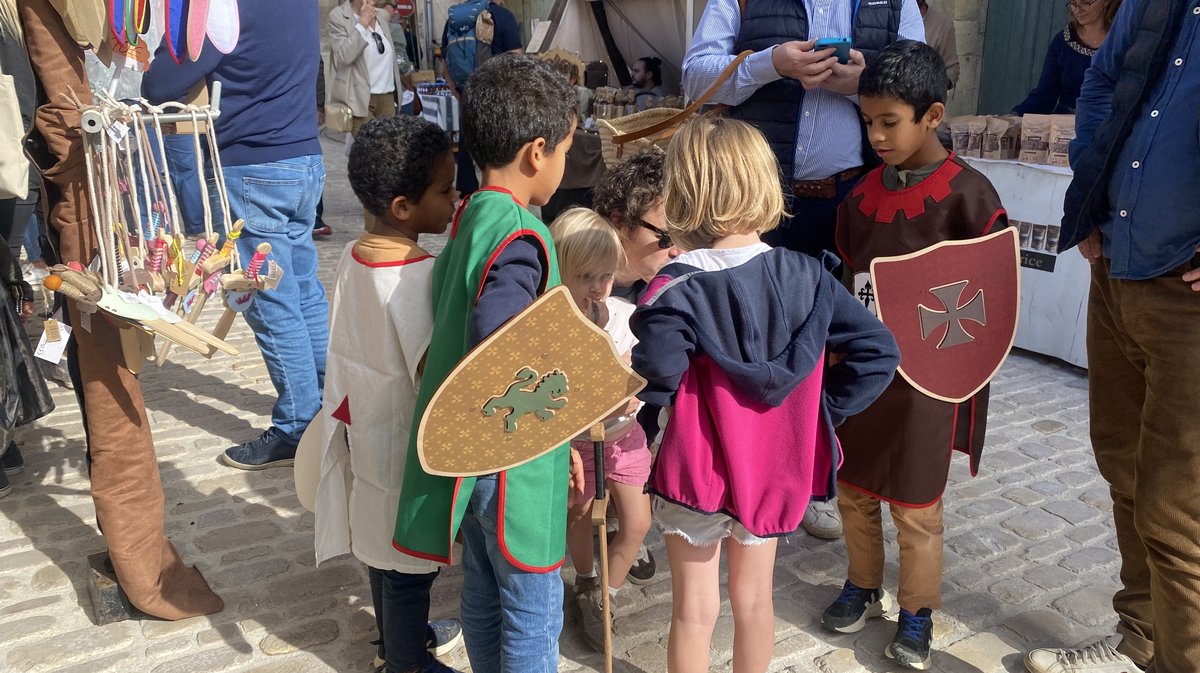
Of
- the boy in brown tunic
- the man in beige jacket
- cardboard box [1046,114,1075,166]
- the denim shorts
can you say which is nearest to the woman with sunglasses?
the boy in brown tunic

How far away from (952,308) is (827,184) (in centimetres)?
75

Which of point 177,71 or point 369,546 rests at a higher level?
point 177,71

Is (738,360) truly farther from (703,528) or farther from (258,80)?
(258,80)

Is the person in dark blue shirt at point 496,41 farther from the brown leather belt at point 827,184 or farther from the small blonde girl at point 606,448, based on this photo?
the small blonde girl at point 606,448

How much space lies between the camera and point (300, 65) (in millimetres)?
3857

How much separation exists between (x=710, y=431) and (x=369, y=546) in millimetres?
894

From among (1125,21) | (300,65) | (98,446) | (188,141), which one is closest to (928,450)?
(1125,21)

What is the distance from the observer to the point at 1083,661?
253 centimetres

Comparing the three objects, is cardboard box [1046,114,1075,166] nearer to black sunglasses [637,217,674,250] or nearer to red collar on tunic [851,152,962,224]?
red collar on tunic [851,152,962,224]

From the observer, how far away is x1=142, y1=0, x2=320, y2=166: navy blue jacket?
11.5 ft

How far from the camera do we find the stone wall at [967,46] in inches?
255

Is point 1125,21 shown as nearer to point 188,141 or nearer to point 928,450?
point 928,450

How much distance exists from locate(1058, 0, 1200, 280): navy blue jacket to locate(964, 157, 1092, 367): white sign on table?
9.44 feet

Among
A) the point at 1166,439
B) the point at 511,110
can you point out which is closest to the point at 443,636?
the point at 511,110
